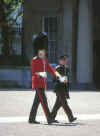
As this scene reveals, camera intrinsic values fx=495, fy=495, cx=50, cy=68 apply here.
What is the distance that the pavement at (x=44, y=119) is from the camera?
9148mm

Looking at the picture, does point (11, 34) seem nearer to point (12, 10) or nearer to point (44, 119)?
point (12, 10)

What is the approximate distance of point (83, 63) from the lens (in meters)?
21.5

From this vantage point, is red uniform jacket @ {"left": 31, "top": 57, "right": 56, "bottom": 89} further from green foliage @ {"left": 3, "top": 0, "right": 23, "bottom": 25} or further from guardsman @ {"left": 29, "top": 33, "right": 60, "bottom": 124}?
green foliage @ {"left": 3, "top": 0, "right": 23, "bottom": 25}

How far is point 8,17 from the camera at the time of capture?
77.3 feet

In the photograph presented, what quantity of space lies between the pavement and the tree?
25.8 ft

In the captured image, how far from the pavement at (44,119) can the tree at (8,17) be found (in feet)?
25.8

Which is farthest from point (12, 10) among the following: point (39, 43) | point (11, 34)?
point (39, 43)

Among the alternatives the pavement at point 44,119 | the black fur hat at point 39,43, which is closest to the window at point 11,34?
the pavement at point 44,119

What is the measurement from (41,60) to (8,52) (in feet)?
43.6

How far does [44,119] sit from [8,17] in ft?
43.6

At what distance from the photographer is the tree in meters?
23.4

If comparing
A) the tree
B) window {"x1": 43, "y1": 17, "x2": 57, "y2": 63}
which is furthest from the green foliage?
window {"x1": 43, "y1": 17, "x2": 57, "y2": 63}

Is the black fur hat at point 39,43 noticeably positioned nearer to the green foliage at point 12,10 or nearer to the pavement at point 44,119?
the pavement at point 44,119

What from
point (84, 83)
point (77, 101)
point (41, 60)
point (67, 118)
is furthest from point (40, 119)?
point (84, 83)
